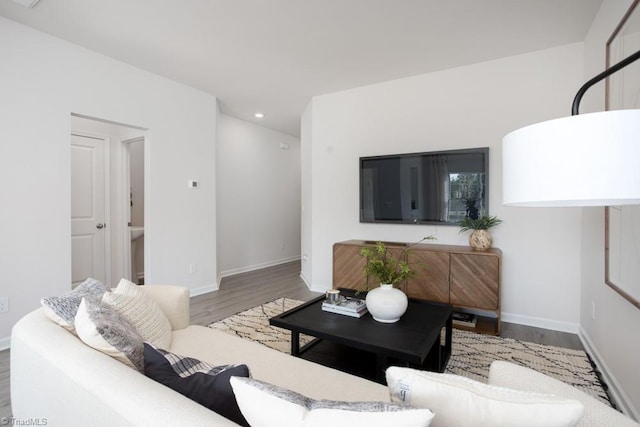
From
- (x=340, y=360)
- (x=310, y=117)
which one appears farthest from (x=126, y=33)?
(x=340, y=360)

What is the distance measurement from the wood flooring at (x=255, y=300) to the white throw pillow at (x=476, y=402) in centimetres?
224

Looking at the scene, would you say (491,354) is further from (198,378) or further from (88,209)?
(88,209)

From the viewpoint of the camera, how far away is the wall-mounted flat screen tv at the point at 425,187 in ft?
10.7

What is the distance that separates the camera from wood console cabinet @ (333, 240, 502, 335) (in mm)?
2852

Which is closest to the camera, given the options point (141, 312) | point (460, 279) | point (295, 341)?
point (141, 312)

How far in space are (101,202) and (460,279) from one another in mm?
4567

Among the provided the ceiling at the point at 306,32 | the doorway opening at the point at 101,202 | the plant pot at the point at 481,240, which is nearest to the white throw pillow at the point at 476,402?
the ceiling at the point at 306,32

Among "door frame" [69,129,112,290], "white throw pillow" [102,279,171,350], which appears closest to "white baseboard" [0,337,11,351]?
"door frame" [69,129,112,290]

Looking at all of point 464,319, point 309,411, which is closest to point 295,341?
point 309,411

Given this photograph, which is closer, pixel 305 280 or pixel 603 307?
pixel 603 307

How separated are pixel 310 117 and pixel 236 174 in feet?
5.65

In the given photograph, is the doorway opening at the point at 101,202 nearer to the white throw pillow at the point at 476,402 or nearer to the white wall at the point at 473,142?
the white wall at the point at 473,142

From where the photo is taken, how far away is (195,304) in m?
3.70

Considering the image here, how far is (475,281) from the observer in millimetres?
2910
